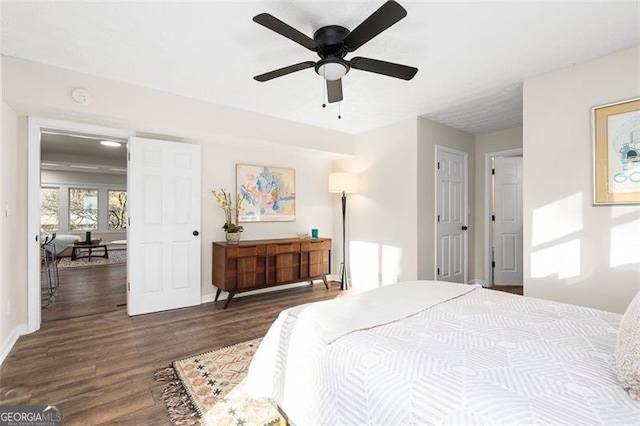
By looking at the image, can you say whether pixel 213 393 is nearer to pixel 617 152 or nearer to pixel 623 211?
pixel 623 211

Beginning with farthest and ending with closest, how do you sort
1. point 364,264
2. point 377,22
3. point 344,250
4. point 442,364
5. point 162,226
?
1. point 344,250
2. point 364,264
3. point 162,226
4. point 377,22
5. point 442,364

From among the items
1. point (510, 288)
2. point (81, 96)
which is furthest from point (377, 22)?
point (510, 288)

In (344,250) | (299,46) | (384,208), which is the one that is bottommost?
(344,250)

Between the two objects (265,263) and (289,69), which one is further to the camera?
(265,263)

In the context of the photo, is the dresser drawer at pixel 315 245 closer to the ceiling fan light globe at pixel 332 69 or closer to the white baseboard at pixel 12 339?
the ceiling fan light globe at pixel 332 69

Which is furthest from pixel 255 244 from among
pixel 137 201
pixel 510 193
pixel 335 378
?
pixel 510 193

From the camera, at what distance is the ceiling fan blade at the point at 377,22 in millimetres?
1487

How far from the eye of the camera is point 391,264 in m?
4.20

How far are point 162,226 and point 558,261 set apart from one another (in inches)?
163

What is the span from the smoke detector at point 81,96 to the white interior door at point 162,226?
0.64 metres

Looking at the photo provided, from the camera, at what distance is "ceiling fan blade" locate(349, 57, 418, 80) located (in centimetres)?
198

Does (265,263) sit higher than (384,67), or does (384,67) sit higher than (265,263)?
(384,67)

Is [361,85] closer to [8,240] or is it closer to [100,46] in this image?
[100,46]

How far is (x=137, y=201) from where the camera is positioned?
339 cm
